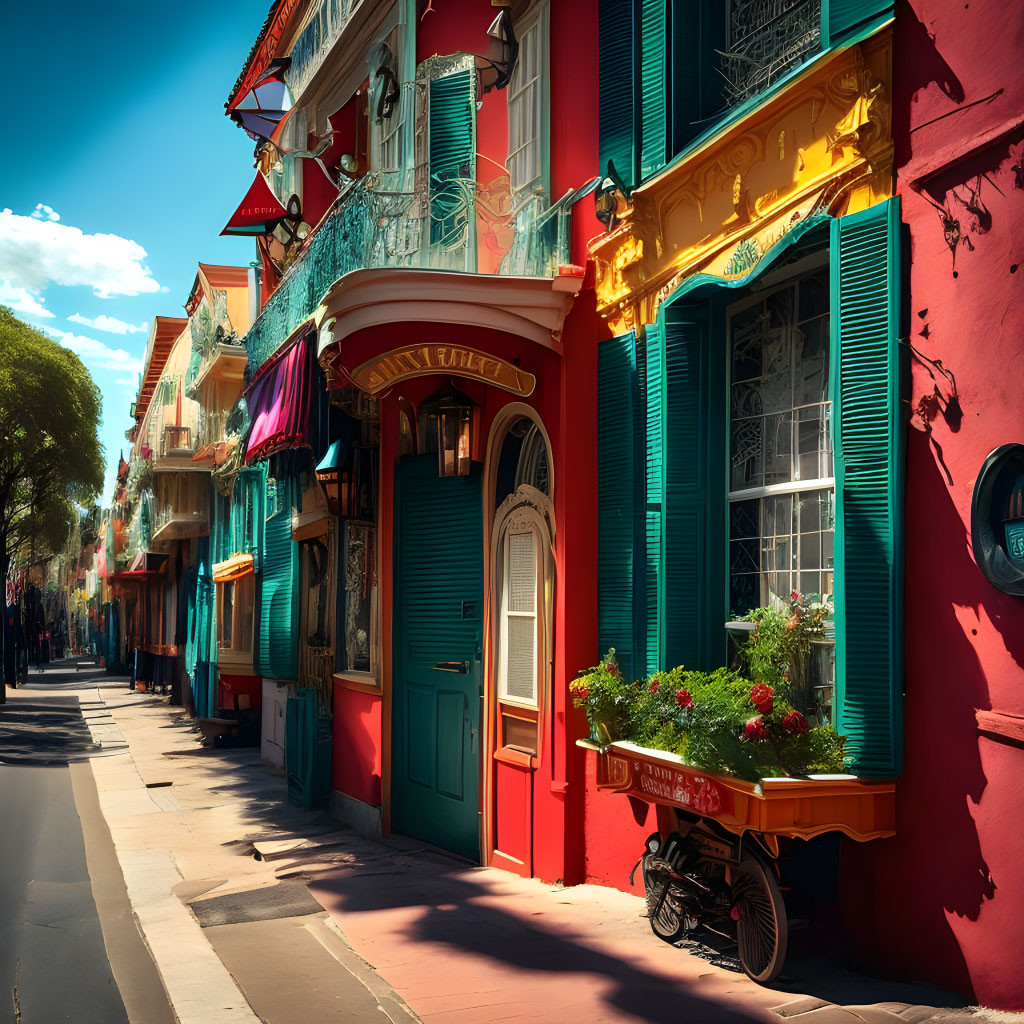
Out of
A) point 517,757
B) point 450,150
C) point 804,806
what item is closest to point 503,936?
point 517,757

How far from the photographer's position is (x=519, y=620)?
9.10 meters

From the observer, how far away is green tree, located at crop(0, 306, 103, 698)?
3116 cm

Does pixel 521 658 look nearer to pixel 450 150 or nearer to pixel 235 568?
pixel 450 150

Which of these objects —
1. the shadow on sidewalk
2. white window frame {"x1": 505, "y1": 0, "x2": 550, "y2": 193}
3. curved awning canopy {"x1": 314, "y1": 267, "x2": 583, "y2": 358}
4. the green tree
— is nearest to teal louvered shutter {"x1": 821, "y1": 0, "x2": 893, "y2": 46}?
curved awning canopy {"x1": 314, "y1": 267, "x2": 583, "y2": 358}

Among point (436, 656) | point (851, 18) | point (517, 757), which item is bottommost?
point (517, 757)

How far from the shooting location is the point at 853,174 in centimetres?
550

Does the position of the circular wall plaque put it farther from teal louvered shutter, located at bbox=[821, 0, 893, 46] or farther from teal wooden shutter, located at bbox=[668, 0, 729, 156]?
teal wooden shutter, located at bbox=[668, 0, 729, 156]

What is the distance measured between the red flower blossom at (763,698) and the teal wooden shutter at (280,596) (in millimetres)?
10230

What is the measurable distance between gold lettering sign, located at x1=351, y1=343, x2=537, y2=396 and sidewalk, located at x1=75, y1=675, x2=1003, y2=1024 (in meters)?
3.75

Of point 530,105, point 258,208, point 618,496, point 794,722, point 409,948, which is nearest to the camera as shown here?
point 794,722

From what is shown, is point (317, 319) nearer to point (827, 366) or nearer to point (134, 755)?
point (827, 366)

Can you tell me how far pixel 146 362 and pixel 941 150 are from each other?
36.6 m

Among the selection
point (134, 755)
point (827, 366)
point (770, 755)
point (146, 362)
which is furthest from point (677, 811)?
point (146, 362)

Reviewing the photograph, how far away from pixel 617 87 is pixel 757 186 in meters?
2.07
